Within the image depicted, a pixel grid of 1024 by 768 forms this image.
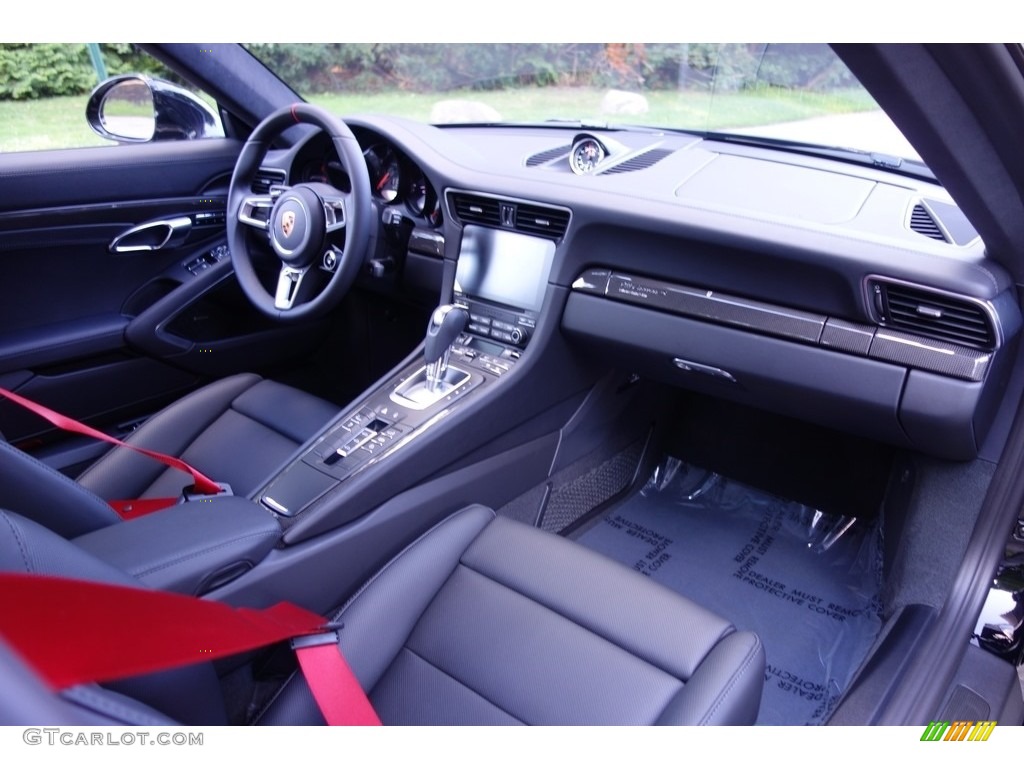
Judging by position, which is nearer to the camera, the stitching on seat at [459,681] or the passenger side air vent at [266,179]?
the stitching on seat at [459,681]

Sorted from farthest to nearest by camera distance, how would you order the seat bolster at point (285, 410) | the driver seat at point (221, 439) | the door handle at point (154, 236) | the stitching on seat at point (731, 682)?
the door handle at point (154, 236) → the seat bolster at point (285, 410) → the driver seat at point (221, 439) → the stitching on seat at point (731, 682)

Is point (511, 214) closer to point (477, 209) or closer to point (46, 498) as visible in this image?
point (477, 209)

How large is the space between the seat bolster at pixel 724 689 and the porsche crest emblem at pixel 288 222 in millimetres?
1385

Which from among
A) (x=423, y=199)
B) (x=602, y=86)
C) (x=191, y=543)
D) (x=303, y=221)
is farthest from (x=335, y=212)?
(x=602, y=86)

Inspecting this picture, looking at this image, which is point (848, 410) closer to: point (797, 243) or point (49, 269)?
point (797, 243)

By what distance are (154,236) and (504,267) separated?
1125mm

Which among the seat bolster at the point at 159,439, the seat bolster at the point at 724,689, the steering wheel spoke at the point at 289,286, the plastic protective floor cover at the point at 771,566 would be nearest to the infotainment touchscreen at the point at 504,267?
the steering wheel spoke at the point at 289,286

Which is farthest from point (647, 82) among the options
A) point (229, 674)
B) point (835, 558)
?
point (229, 674)

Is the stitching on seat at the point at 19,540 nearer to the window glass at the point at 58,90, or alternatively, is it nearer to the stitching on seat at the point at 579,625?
the stitching on seat at the point at 579,625

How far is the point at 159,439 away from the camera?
187 centimetres

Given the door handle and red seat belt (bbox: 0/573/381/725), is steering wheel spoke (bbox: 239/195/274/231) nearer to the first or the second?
the door handle

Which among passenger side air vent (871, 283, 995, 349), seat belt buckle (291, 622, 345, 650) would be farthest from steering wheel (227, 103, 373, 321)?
passenger side air vent (871, 283, 995, 349)

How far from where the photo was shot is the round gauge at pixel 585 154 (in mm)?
2039
